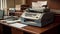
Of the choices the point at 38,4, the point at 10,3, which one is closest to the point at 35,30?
the point at 38,4

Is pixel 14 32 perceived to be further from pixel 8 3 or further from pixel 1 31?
pixel 8 3

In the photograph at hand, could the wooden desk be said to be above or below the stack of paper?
below

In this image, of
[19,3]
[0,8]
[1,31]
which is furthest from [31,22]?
[0,8]

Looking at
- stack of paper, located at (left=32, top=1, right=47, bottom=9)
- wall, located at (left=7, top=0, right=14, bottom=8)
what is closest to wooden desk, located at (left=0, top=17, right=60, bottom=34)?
stack of paper, located at (left=32, top=1, right=47, bottom=9)

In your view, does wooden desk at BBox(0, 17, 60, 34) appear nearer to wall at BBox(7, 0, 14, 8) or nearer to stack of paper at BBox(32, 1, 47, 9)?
stack of paper at BBox(32, 1, 47, 9)

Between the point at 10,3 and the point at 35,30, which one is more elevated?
the point at 10,3

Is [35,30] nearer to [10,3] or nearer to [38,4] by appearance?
[38,4]

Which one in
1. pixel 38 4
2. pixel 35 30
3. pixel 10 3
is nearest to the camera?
pixel 35 30

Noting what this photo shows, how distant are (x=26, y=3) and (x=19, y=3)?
177 millimetres

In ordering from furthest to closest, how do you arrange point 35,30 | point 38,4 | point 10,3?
point 10,3
point 38,4
point 35,30

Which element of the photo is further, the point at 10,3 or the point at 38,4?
the point at 10,3

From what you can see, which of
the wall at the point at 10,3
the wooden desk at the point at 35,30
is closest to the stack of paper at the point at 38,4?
the wooden desk at the point at 35,30

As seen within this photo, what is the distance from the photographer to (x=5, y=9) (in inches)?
94.0

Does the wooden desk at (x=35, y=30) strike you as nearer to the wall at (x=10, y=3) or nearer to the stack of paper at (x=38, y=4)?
the stack of paper at (x=38, y=4)
